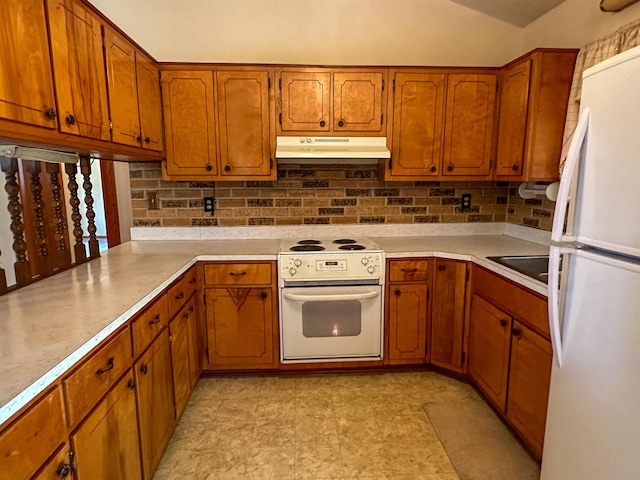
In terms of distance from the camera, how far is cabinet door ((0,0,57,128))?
1.16 metres

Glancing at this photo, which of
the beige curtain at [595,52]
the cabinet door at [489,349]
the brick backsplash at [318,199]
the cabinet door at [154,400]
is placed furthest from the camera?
the brick backsplash at [318,199]

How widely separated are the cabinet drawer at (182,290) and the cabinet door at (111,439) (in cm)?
53

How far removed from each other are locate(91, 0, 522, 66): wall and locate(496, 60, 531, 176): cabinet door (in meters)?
0.57

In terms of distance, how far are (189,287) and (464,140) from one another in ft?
7.07

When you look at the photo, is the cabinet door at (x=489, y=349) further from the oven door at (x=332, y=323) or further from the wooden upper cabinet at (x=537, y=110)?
the wooden upper cabinet at (x=537, y=110)

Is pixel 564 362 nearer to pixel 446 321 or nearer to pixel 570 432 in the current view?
pixel 570 432

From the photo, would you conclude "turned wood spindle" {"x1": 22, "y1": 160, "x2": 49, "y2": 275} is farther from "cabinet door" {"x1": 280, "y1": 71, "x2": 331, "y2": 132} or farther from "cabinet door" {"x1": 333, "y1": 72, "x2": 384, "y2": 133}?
"cabinet door" {"x1": 333, "y1": 72, "x2": 384, "y2": 133}

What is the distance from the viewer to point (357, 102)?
2592 millimetres

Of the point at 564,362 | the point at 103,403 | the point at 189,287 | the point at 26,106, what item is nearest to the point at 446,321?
the point at 564,362

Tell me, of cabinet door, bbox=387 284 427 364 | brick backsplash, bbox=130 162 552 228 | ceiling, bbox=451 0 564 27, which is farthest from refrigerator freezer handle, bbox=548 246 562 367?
ceiling, bbox=451 0 564 27

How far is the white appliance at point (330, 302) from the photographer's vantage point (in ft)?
7.98

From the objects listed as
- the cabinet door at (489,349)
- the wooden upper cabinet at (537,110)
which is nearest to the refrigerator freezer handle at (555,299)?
the cabinet door at (489,349)

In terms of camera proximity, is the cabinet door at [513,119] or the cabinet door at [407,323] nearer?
the cabinet door at [513,119]

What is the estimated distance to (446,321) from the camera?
2553 millimetres
